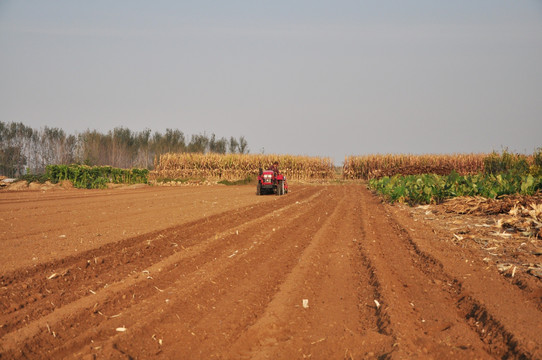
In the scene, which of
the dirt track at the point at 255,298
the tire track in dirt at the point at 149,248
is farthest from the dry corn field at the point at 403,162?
the dirt track at the point at 255,298

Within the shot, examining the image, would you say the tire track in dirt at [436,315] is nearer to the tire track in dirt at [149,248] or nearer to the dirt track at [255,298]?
the dirt track at [255,298]

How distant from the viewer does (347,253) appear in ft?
26.1

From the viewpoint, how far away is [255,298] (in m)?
5.44

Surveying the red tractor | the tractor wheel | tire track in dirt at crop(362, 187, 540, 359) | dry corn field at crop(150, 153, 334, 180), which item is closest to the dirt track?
tire track in dirt at crop(362, 187, 540, 359)

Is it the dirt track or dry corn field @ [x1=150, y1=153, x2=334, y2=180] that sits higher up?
dry corn field @ [x1=150, y1=153, x2=334, y2=180]

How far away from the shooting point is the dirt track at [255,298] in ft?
13.3

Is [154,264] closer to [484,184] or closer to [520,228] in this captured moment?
[520,228]

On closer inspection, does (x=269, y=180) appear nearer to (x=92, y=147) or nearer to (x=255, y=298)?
(x=255, y=298)

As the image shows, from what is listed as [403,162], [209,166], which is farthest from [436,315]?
[403,162]

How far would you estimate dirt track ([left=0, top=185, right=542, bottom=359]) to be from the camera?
4062 millimetres

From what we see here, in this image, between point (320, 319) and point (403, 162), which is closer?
point (320, 319)

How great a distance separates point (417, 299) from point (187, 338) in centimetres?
272

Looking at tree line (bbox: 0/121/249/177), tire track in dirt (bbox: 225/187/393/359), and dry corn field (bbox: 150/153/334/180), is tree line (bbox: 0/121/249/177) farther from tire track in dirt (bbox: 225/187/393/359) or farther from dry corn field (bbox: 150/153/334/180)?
tire track in dirt (bbox: 225/187/393/359)

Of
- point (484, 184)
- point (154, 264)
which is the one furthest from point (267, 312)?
point (484, 184)
